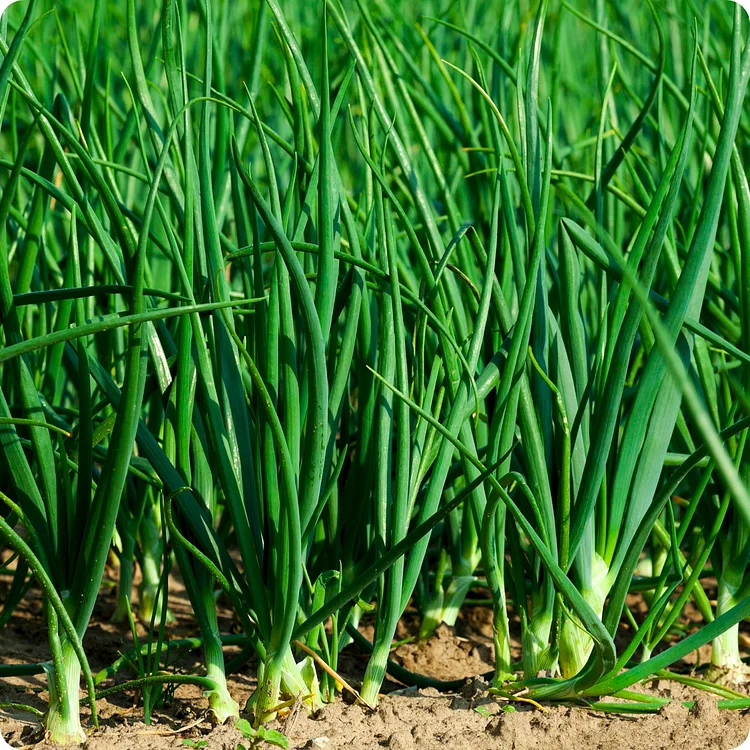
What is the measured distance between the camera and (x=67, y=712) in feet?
2.77

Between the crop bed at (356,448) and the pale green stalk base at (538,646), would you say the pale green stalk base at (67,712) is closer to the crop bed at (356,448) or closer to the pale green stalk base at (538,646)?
the crop bed at (356,448)

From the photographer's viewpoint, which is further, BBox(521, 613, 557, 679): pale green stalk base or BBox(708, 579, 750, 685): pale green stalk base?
BBox(708, 579, 750, 685): pale green stalk base

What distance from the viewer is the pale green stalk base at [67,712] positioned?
84 cm

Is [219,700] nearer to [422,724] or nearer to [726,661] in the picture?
[422,724]

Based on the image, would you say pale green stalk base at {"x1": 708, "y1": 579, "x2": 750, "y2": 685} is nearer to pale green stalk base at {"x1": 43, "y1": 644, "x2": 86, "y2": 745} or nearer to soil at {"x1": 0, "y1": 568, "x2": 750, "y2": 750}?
soil at {"x1": 0, "y1": 568, "x2": 750, "y2": 750}

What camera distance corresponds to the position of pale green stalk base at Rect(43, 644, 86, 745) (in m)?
0.84

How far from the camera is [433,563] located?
1.46m

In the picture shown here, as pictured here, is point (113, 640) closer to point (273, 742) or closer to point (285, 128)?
point (273, 742)

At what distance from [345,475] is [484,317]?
0.34m

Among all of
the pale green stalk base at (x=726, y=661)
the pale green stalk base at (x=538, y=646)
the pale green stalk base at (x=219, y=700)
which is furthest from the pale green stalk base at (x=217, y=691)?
the pale green stalk base at (x=726, y=661)

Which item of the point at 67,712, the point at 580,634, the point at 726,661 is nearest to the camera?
the point at 67,712

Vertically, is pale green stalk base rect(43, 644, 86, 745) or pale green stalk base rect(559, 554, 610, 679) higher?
pale green stalk base rect(559, 554, 610, 679)

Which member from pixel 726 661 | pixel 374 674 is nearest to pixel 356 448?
pixel 374 674

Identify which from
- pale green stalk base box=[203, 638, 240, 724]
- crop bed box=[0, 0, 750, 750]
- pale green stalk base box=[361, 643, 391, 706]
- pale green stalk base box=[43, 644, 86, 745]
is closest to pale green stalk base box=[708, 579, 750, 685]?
crop bed box=[0, 0, 750, 750]
